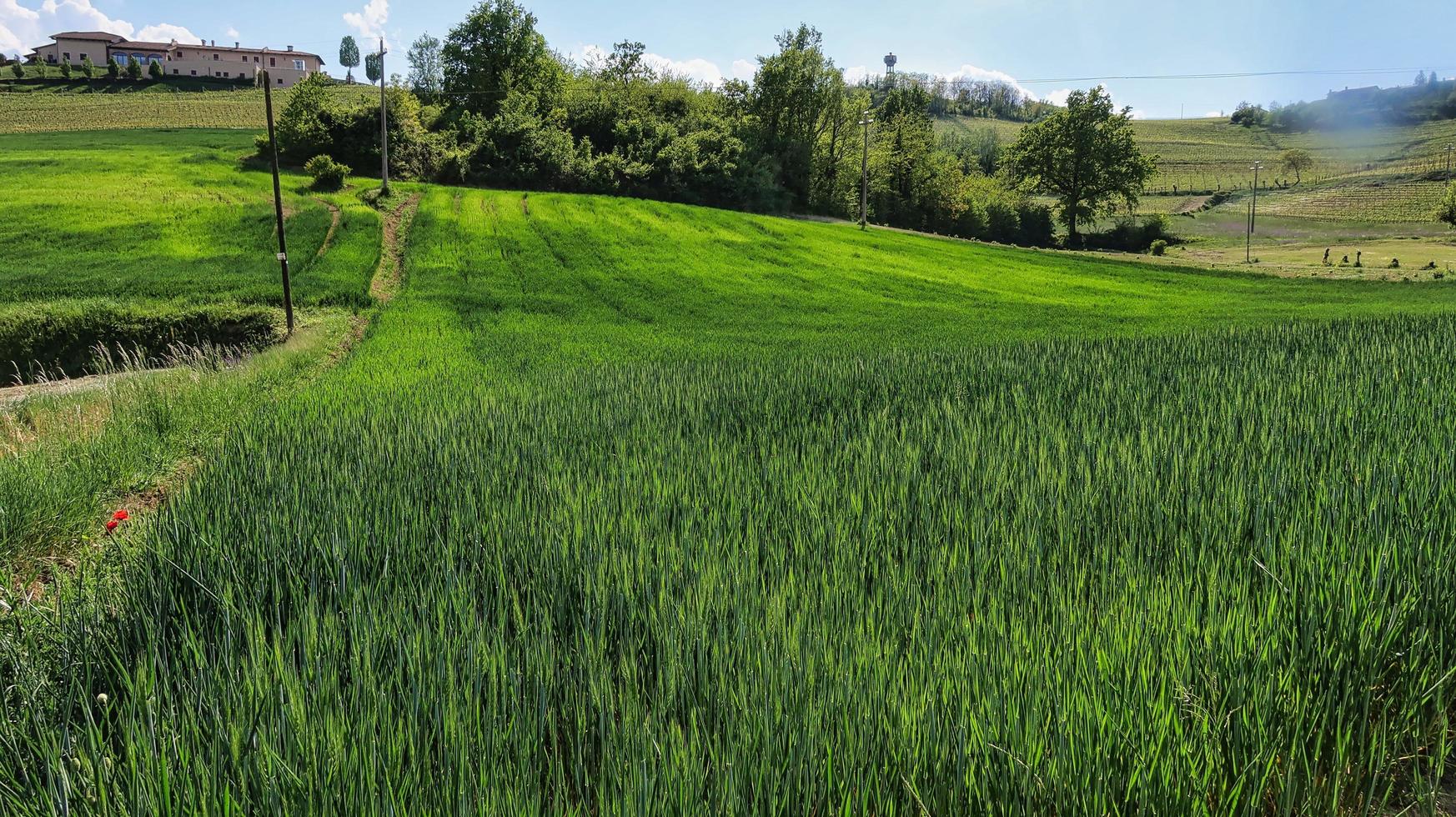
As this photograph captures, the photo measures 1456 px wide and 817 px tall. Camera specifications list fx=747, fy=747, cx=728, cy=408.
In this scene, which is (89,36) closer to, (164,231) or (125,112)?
(125,112)

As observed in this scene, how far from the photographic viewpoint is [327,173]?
40.0 m

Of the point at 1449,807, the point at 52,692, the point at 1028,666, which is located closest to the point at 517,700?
the point at 1028,666

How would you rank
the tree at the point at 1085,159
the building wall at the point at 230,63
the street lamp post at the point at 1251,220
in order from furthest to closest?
the building wall at the point at 230,63 < the tree at the point at 1085,159 < the street lamp post at the point at 1251,220

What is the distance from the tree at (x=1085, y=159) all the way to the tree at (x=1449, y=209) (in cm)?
2967

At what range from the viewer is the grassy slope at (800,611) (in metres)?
1.90

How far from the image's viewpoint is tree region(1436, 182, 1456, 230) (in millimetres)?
72125

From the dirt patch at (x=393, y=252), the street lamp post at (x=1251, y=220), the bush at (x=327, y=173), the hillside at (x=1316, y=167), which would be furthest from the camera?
the hillside at (x=1316, y=167)

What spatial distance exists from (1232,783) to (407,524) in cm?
372

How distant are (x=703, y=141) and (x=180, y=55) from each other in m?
115

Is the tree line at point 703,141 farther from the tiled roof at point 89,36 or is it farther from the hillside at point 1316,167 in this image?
the tiled roof at point 89,36

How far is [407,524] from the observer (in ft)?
13.3

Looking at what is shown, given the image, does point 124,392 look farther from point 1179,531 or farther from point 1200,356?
point 1200,356

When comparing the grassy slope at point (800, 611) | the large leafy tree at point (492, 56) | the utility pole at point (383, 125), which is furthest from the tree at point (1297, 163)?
the grassy slope at point (800, 611)

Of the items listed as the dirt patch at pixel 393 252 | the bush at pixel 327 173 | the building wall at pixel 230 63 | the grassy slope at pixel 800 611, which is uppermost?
the building wall at pixel 230 63
